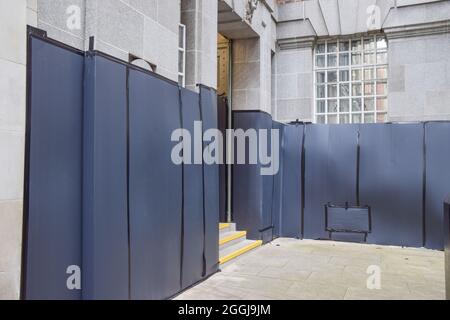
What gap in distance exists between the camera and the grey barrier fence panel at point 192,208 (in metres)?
6.06

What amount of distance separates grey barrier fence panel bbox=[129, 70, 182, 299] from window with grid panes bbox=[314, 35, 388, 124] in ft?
26.7

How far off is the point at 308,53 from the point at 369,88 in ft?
7.02

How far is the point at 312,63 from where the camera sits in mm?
12953

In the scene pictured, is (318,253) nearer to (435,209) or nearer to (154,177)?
(435,209)

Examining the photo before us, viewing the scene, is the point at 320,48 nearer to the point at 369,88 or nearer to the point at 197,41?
the point at 369,88

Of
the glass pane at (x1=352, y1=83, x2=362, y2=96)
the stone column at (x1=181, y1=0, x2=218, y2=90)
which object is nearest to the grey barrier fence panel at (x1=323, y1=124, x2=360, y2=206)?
the glass pane at (x1=352, y1=83, x2=362, y2=96)

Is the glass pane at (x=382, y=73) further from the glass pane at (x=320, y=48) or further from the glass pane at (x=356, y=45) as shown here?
the glass pane at (x=320, y=48)

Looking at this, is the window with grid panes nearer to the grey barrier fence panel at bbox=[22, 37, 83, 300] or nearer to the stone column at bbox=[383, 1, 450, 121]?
the stone column at bbox=[383, 1, 450, 121]

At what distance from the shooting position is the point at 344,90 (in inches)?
503

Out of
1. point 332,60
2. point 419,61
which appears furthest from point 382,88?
point 332,60

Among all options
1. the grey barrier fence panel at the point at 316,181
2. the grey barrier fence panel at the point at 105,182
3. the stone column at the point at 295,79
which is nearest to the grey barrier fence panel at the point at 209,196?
the grey barrier fence panel at the point at 105,182

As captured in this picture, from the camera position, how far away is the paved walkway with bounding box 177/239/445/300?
242 inches

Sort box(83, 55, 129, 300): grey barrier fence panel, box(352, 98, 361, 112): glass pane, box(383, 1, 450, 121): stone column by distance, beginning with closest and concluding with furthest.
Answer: box(83, 55, 129, 300): grey barrier fence panel
box(383, 1, 450, 121): stone column
box(352, 98, 361, 112): glass pane
